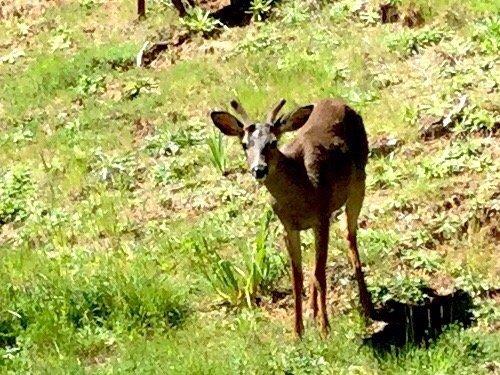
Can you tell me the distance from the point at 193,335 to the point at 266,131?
165 centimetres

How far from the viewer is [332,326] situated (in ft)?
22.1

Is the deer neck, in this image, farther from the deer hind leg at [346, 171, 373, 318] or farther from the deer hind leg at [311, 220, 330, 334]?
the deer hind leg at [346, 171, 373, 318]

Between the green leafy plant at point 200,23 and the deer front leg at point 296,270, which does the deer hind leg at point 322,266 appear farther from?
the green leafy plant at point 200,23

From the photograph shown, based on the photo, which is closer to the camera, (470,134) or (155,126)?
(470,134)

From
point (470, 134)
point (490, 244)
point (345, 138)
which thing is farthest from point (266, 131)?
point (470, 134)

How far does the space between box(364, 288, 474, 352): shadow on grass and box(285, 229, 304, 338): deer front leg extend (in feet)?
1.50

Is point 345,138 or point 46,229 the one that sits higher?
point 345,138

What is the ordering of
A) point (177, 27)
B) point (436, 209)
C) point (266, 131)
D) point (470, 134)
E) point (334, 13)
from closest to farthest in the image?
point (266, 131)
point (436, 209)
point (470, 134)
point (334, 13)
point (177, 27)

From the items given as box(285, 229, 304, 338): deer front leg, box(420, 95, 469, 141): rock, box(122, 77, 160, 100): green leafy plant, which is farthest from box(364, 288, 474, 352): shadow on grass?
box(122, 77, 160, 100): green leafy plant

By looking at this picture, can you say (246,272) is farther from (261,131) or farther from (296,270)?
(261,131)

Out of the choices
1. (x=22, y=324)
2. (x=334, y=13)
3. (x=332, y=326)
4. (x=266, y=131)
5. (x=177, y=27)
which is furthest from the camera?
(x=177, y=27)

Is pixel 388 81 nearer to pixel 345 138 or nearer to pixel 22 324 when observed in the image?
pixel 345 138

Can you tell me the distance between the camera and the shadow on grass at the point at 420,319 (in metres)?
6.37

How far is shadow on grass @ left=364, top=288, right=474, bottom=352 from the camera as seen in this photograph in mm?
6371
